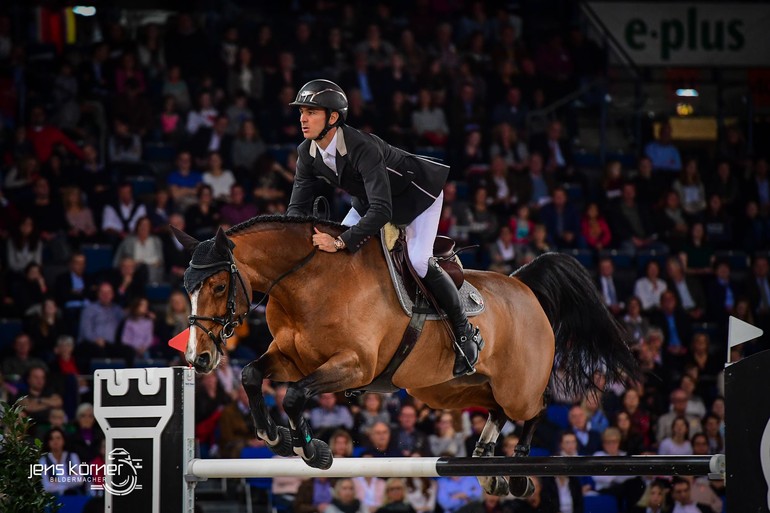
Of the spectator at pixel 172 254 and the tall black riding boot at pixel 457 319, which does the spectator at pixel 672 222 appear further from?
the tall black riding boot at pixel 457 319

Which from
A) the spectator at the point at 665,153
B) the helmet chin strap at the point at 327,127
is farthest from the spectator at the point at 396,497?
the spectator at the point at 665,153

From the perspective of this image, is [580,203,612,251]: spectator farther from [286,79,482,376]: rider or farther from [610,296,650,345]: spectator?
[286,79,482,376]: rider

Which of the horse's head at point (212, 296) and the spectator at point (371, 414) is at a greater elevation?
the horse's head at point (212, 296)

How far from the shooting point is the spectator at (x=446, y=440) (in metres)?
9.09

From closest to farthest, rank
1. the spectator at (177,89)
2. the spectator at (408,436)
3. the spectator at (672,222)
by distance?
the spectator at (408,436) → the spectator at (672,222) → the spectator at (177,89)

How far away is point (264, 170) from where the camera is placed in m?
12.1

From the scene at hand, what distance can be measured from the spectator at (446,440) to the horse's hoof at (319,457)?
4006mm

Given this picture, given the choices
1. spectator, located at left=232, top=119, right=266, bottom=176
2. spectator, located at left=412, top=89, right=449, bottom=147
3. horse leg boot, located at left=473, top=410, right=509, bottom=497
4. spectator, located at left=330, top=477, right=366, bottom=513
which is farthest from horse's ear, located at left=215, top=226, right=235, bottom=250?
spectator, located at left=412, top=89, right=449, bottom=147

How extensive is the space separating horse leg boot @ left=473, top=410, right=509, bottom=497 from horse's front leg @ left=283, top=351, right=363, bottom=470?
4.84ft

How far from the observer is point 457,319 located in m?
5.75

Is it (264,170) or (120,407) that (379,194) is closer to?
(120,407)

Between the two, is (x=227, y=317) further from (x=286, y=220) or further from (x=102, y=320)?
(x=102, y=320)

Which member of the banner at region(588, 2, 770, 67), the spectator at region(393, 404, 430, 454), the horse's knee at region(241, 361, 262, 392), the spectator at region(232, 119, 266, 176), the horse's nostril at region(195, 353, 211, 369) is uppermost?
the banner at region(588, 2, 770, 67)

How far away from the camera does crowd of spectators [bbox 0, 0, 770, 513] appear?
363 inches
